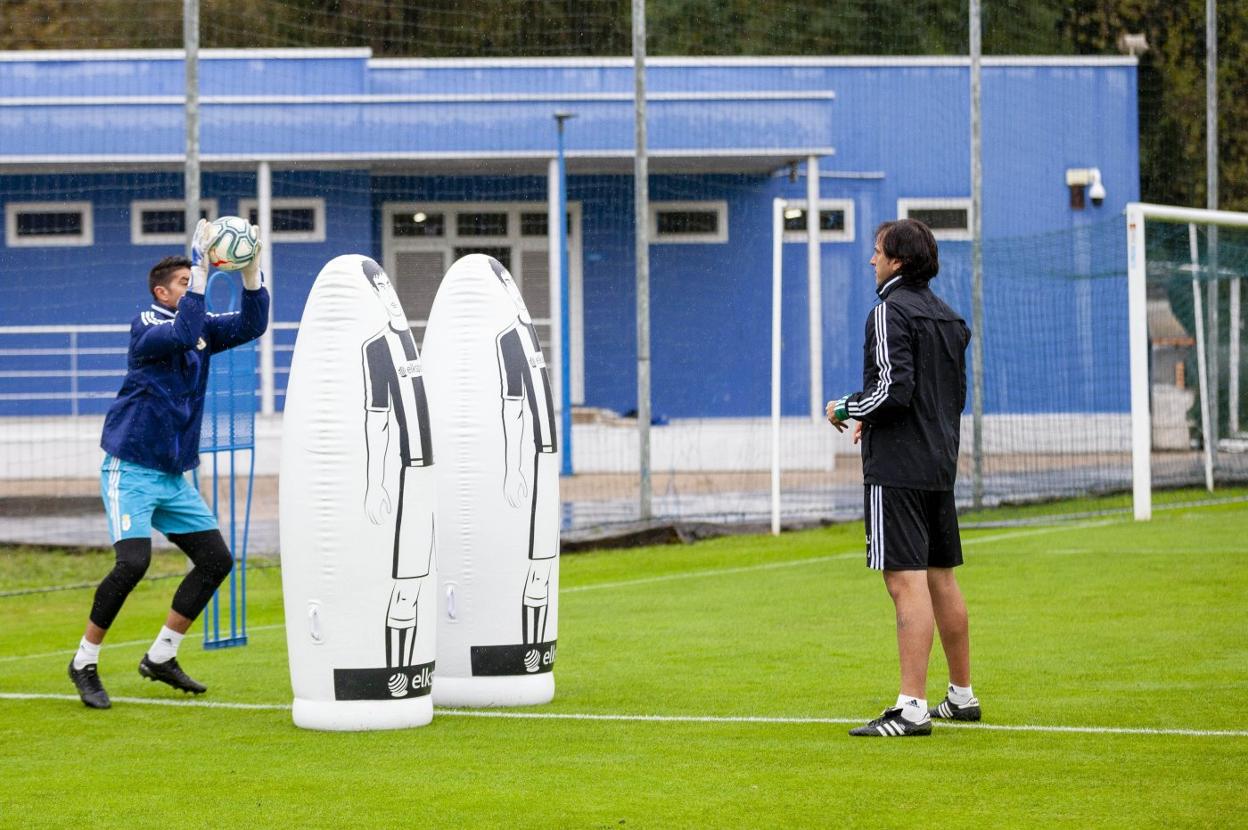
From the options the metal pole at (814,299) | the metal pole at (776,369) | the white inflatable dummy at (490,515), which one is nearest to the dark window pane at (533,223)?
the metal pole at (814,299)

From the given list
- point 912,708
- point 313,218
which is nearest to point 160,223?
point 313,218

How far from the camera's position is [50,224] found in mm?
20719

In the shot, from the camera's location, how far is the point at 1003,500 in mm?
16000

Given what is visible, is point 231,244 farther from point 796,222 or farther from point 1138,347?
point 796,222

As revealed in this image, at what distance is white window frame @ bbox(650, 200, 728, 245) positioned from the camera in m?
19.9

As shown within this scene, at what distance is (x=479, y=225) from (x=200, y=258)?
1379 centimetres

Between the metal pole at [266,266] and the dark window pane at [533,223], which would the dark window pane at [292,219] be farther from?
the dark window pane at [533,223]

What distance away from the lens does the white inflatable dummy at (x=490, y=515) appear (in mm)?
7012

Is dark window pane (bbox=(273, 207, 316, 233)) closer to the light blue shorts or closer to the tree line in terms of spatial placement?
the tree line

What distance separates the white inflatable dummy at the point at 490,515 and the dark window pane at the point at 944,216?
666 inches

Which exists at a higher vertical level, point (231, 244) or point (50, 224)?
→ point (50, 224)

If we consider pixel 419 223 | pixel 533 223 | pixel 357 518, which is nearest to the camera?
pixel 357 518

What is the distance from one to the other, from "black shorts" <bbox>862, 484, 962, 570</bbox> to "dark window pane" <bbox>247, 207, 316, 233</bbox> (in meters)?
15.4

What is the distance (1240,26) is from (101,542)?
59.4 feet
